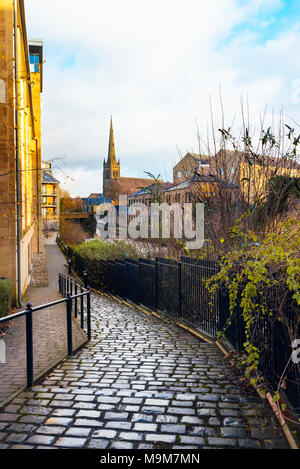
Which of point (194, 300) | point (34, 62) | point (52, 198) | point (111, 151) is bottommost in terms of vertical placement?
point (194, 300)

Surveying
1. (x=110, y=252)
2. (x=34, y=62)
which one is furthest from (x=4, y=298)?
(x=34, y=62)

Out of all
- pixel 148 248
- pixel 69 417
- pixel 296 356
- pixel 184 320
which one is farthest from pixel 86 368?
pixel 148 248

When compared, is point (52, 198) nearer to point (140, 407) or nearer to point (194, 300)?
point (194, 300)

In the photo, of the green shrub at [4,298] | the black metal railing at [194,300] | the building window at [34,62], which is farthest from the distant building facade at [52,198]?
the green shrub at [4,298]

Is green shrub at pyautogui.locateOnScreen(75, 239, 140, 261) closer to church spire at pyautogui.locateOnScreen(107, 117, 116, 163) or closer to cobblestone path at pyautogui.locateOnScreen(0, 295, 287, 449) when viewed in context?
cobblestone path at pyautogui.locateOnScreen(0, 295, 287, 449)

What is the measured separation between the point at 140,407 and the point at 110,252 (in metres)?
14.6

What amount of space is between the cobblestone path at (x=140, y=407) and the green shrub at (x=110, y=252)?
9.39 metres

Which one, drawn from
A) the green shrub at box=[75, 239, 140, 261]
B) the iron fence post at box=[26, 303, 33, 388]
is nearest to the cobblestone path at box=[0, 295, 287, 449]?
the iron fence post at box=[26, 303, 33, 388]

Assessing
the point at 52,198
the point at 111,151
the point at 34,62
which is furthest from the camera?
the point at 111,151

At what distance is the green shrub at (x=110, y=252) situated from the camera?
1633 centimetres

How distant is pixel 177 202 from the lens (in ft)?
43.9

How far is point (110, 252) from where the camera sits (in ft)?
61.8

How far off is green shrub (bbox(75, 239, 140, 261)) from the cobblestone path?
9386mm
